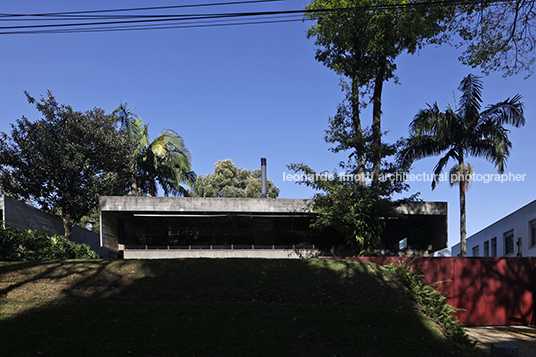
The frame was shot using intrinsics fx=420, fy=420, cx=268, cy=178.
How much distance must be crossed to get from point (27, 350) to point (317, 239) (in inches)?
670

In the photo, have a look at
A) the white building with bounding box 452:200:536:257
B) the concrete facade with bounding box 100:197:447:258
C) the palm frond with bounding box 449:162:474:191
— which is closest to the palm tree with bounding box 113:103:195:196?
the concrete facade with bounding box 100:197:447:258

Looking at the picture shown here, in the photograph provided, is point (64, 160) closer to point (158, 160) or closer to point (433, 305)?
point (158, 160)

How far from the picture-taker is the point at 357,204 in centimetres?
1870

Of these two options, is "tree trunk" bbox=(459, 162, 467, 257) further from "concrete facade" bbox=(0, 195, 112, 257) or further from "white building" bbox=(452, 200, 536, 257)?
"concrete facade" bbox=(0, 195, 112, 257)

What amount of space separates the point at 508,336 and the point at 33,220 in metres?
22.1

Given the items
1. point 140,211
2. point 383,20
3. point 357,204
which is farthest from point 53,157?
point 383,20

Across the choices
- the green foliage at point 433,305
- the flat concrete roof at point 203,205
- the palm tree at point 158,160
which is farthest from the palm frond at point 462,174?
the palm tree at point 158,160

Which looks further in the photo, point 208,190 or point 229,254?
point 208,190

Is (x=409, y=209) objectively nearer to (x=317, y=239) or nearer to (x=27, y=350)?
(x=317, y=239)

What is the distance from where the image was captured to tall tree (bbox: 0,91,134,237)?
26156 millimetres

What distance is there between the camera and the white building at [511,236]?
90.2 ft

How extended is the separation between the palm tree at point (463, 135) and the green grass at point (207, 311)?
1432cm

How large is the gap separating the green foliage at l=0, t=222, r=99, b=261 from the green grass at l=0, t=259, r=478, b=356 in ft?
13.1

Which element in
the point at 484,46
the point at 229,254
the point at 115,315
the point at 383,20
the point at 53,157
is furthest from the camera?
the point at 53,157
